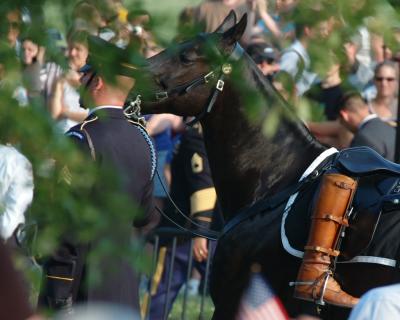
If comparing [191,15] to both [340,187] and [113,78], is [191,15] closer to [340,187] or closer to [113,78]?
[113,78]

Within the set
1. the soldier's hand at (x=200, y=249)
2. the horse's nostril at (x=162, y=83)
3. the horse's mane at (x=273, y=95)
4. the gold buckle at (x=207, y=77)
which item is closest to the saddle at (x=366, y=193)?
the horse's mane at (x=273, y=95)

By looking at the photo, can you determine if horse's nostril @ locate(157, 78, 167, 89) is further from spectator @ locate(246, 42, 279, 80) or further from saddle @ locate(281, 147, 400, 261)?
spectator @ locate(246, 42, 279, 80)

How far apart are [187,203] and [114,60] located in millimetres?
7743

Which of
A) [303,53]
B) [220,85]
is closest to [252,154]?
[220,85]

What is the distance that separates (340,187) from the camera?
5695 millimetres

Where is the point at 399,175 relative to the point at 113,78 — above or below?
below

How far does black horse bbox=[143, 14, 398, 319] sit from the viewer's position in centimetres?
605

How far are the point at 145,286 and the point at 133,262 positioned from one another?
8326 millimetres

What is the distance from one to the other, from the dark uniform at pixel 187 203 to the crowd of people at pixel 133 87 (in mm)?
11

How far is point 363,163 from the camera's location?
19.0ft

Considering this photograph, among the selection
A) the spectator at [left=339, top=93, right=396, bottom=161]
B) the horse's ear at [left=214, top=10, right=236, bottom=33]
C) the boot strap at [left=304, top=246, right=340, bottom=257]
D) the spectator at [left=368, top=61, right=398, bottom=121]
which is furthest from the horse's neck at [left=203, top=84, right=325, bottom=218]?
the spectator at [left=368, top=61, right=398, bottom=121]

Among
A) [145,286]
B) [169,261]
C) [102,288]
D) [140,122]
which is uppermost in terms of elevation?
[140,122]

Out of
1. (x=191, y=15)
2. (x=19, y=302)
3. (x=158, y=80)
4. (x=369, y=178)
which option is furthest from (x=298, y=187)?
(x=19, y=302)

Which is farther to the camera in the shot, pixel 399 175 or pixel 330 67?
pixel 399 175
